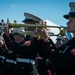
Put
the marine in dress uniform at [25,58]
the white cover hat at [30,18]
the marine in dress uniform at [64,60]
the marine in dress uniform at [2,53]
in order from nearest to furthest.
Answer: the marine in dress uniform at [64,60] → the marine in dress uniform at [25,58] → the white cover hat at [30,18] → the marine in dress uniform at [2,53]

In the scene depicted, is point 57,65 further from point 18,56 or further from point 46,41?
point 18,56

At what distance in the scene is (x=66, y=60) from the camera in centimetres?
391

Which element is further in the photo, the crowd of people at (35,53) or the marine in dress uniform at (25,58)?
the marine in dress uniform at (25,58)

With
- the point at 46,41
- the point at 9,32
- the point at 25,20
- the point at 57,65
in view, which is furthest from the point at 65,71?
the point at 25,20

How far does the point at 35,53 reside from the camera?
5914 millimetres

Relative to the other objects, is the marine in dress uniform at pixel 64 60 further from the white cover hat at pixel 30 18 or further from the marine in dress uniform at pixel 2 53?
the marine in dress uniform at pixel 2 53

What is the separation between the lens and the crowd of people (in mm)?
3963

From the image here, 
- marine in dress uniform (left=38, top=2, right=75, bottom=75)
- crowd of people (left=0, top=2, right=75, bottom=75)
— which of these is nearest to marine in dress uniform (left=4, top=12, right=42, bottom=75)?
crowd of people (left=0, top=2, right=75, bottom=75)

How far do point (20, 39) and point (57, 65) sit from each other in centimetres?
295

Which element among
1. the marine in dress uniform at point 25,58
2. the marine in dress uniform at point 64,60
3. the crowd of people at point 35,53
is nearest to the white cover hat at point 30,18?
the crowd of people at point 35,53

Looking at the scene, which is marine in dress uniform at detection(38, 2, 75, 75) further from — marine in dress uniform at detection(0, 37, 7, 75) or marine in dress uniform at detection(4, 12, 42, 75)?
marine in dress uniform at detection(0, 37, 7, 75)

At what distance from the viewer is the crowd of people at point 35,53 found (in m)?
3.96

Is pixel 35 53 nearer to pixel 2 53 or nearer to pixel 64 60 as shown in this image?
pixel 2 53

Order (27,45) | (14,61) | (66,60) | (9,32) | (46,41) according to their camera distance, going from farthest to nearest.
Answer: (14,61)
(9,32)
(27,45)
(46,41)
(66,60)
